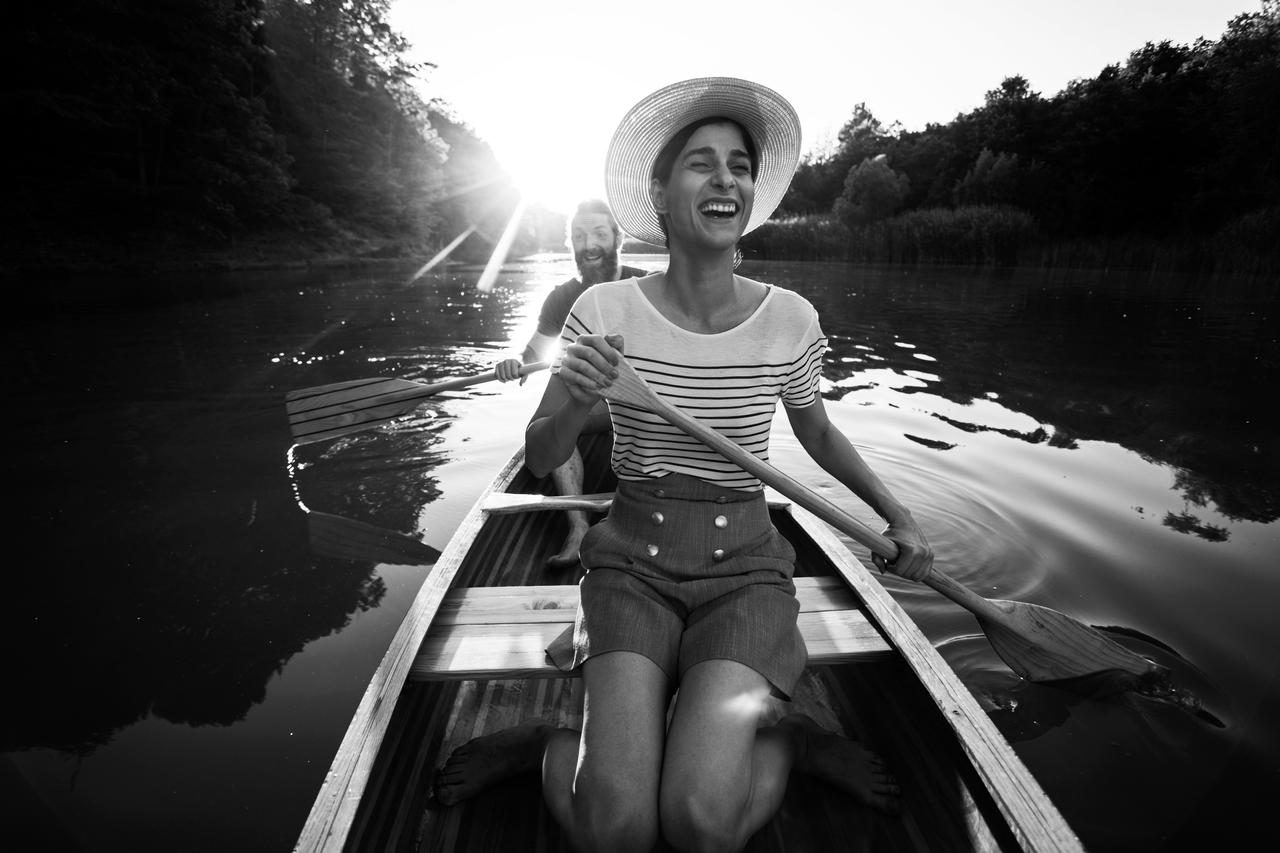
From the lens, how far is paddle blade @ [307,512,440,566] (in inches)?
136

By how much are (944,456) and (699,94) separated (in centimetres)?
373

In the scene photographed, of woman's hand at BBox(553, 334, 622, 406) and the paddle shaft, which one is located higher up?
woman's hand at BBox(553, 334, 622, 406)

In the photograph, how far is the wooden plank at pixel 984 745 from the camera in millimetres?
1254

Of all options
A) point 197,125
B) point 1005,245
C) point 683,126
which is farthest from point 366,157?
point 683,126

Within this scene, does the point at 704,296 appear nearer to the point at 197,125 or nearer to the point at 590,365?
the point at 590,365

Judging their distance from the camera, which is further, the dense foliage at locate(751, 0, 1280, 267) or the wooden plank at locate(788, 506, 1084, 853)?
the dense foliage at locate(751, 0, 1280, 267)

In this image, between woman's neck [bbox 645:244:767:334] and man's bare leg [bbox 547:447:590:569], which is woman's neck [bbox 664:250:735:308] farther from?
man's bare leg [bbox 547:447:590:569]

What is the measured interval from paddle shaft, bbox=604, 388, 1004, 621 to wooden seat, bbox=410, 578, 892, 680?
29cm

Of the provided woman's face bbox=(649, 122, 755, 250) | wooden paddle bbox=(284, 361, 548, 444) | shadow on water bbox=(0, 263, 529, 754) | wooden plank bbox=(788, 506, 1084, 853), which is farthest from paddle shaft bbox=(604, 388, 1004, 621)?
wooden paddle bbox=(284, 361, 548, 444)

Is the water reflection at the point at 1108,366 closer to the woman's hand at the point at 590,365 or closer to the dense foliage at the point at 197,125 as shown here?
the woman's hand at the point at 590,365

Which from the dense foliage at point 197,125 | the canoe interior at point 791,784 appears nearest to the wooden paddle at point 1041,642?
the canoe interior at point 791,784

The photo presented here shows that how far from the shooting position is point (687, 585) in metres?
1.57

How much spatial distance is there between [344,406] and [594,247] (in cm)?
211

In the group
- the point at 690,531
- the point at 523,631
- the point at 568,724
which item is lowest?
the point at 568,724
